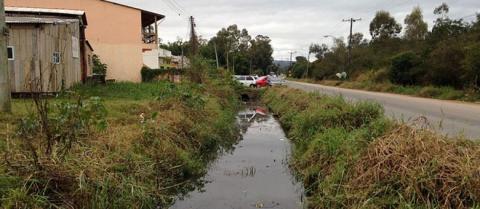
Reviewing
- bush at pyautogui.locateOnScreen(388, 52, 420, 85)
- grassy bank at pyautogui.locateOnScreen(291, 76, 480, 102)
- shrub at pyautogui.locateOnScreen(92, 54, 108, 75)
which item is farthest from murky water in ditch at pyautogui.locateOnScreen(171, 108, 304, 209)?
bush at pyautogui.locateOnScreen(388, 52, 420, 85)

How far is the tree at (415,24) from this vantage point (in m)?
65.6

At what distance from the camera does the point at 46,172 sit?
20.0 feet

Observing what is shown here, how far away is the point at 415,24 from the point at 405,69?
33.9m

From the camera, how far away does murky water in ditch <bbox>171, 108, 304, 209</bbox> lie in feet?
27.6

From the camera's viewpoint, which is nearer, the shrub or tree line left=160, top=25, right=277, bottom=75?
the shrub

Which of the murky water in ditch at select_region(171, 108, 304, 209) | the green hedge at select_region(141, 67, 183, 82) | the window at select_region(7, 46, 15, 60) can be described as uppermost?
the window at select_region(7, 46, 15, 60)

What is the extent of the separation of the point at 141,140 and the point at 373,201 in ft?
16.8

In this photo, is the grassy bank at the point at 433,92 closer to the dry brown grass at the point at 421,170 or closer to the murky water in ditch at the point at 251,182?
the murky water in ditch at the point at 251,182

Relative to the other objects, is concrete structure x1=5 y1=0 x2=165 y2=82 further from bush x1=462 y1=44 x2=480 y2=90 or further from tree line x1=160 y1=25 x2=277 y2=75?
tree line x1=160 y1=25 x2=277 y2=75

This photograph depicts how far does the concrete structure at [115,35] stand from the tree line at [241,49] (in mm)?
43354

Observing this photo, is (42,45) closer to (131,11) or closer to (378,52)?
(131,11)

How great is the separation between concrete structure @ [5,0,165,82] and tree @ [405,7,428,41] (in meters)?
43.4

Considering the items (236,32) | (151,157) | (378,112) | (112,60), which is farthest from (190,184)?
(236,32)

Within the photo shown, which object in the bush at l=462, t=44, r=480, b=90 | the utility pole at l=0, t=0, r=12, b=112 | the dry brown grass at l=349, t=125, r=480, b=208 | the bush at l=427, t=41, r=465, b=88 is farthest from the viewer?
the bush at l=427, t=41, r=465, b=88
